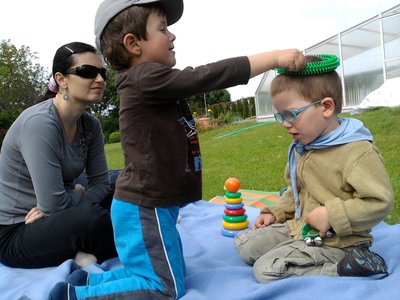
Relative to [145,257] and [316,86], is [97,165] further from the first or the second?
[316,86]

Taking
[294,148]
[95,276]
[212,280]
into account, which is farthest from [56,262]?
[294,148]

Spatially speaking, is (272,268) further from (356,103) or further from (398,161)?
(356,103)

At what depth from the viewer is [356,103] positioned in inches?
500

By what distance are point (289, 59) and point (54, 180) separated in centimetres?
174

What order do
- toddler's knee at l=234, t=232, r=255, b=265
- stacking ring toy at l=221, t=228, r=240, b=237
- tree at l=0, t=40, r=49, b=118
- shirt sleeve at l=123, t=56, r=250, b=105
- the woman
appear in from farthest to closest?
1. tree at l=0, t=40, r=49, b=118
2. stacking ring toy at l=221, t=228, r=240, b=237
3. the woman
4. toddler's knee at l=234, t=232, r=255, b=265
5. shirt sleeve at l=123, t=56, r=250, b=105

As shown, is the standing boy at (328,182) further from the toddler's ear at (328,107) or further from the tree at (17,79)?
the tree at (17,79)

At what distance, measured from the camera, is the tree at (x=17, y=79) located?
70.0ft

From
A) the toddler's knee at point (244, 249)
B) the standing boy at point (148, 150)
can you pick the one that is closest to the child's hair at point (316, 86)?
the standing boy at point (148, 150)

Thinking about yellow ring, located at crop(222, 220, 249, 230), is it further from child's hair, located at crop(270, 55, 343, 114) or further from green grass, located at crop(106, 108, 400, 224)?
child's hair, located at crop(270, 55, 343, 114)

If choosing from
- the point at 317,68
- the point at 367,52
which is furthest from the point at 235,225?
the point at 367,52

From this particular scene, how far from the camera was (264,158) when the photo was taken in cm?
697

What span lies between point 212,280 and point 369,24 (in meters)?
12.2

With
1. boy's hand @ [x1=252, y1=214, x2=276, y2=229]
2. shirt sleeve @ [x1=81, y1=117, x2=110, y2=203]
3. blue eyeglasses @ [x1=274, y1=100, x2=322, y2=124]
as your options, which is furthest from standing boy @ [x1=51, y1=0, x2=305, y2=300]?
shirt sleeve @ [x1=81, y1=117, x2=110, y2=203]

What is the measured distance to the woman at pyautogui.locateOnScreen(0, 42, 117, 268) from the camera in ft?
8.57
